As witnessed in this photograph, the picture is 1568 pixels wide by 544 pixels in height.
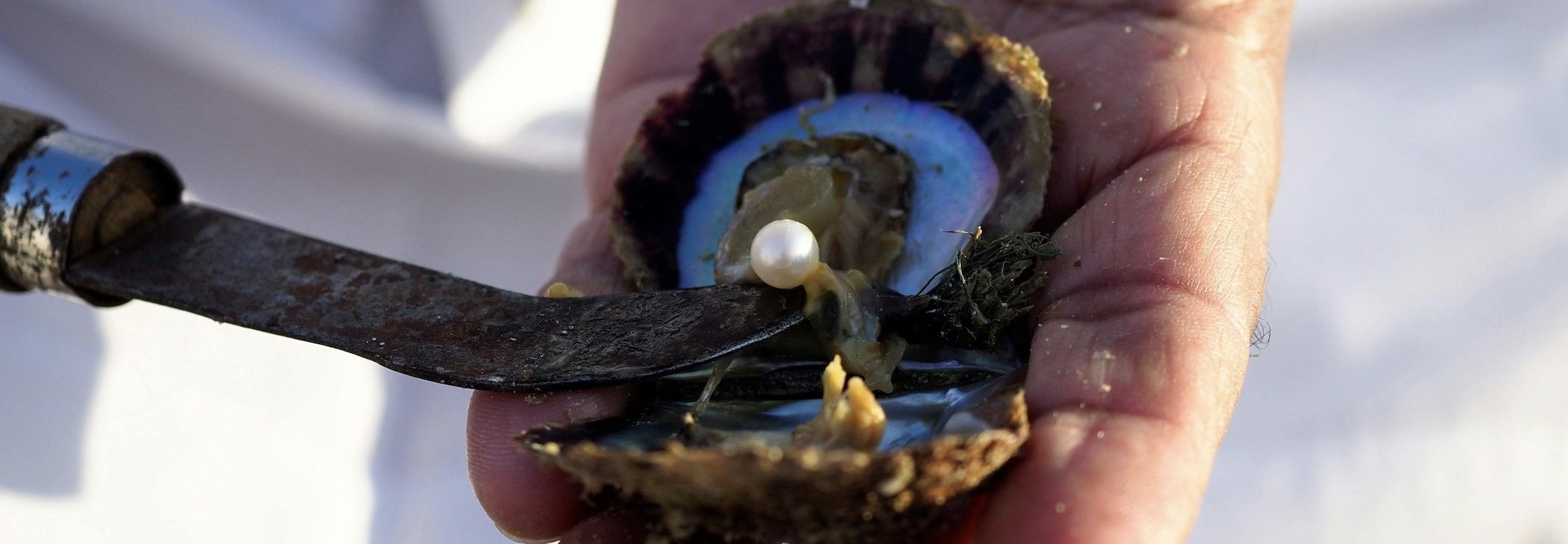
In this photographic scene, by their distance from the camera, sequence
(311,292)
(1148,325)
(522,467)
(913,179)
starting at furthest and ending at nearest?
(913,179) < (311,292) < (522,467) < (1148,325)

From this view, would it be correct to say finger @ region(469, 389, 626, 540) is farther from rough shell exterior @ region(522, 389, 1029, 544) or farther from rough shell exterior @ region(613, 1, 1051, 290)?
rough shell exterior @ region(613, 1, 1051, 290)

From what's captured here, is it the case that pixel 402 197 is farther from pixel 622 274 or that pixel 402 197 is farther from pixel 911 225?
pixel 911 225

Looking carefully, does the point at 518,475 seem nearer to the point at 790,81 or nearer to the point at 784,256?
the point at 784,256

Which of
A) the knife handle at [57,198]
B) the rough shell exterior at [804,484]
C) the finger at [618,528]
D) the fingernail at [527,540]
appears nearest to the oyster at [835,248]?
the rough shell exterior at [804,484]

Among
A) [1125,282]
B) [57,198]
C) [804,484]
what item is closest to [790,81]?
[1125,282]

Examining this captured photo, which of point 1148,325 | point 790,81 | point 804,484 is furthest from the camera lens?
point 790,81

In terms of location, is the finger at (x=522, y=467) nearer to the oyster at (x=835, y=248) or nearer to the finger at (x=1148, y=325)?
the oyster at (x=835, y=248)

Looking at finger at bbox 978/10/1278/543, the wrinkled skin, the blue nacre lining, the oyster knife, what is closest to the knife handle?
the oyster knife
